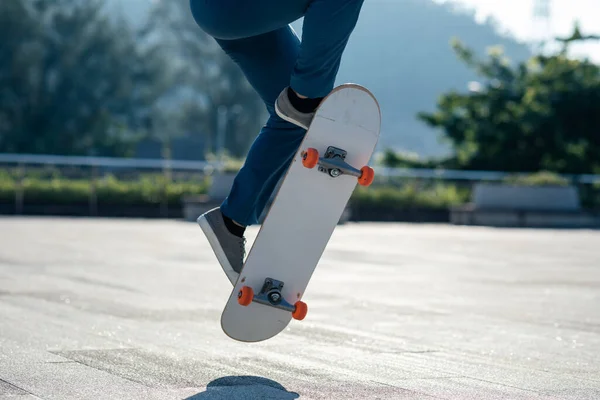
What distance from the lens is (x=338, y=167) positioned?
3.10 meters

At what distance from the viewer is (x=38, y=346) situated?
11.3 ft

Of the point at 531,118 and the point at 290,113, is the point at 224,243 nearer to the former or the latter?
the point at 290,113

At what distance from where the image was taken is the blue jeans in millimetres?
3062

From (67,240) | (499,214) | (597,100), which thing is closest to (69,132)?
(597,100)

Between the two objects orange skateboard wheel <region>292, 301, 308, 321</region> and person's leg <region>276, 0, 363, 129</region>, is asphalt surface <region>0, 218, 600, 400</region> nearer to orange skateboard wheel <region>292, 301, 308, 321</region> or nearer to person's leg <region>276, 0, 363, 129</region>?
orange skateboard wheel <region>292, 301, 308, 321</region>

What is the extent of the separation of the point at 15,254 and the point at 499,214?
13.6 m

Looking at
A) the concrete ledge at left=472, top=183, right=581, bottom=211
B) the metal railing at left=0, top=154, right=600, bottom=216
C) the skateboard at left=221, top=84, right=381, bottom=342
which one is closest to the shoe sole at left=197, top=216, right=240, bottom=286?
the skateboard at left=221, top=84, right=381, bottom=342

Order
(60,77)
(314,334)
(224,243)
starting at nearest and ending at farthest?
(224,243)
(314,334)
(60,77)

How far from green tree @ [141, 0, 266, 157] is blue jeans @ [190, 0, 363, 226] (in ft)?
219

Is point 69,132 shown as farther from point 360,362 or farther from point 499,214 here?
point 360,362

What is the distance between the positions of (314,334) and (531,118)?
Answer: 87.3 feet

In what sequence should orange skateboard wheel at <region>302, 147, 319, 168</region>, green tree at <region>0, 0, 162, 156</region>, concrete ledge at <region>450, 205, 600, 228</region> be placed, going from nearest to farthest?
orange skateboard wheel at <region>302, 147, 319, 168</region>
concrete ledge at <region>450, 205, 600, 228</region>
green tree at <region>0, 0, 162, 156</region>

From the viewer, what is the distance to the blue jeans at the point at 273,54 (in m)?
3.06

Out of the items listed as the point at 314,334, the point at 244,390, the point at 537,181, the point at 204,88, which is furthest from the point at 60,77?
the point at 244,390
